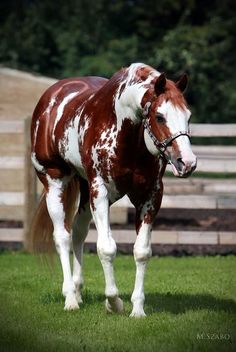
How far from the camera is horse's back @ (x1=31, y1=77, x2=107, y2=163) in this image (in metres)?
8.66

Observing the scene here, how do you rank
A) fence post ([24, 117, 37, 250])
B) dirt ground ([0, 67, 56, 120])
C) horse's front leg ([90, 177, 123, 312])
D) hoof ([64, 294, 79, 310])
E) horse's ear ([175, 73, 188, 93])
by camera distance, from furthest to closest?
dirt ground ([0, 67, 56, 120]) < fence post ([24, 117, 37, 250]) < hoof ([64, 294, 79, 310]) < horse's front leg ([90, 177, 123, 312]) < horse's ear ([175, 73, 188, 93])

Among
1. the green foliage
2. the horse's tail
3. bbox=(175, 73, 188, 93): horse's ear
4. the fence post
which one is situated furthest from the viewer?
the green foliage

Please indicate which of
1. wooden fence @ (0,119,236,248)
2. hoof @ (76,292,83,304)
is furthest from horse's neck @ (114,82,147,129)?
wooden fence @ (0,119,236,248)

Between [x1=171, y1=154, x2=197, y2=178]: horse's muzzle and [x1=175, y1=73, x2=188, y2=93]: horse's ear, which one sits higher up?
[x1=175, y1=73, x2=188, y2=93]: horse's ear

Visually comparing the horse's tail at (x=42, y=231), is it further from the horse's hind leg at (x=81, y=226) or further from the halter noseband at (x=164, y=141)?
the halter noseband at (x=164, y=141)

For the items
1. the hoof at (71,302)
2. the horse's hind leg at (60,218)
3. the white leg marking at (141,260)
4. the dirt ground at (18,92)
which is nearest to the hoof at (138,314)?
the white leg marking at (141,260)

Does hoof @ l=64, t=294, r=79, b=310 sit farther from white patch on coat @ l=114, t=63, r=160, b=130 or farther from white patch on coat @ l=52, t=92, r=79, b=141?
white patch on coat @ l=114, t=63, r=160, b=130

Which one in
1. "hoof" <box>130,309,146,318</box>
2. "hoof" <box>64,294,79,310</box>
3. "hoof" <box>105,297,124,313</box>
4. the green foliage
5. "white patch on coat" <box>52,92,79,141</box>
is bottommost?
the green foliage

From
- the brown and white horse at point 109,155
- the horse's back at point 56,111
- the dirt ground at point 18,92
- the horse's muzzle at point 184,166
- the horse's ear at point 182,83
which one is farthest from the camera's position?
the dirt ground at point 18,92

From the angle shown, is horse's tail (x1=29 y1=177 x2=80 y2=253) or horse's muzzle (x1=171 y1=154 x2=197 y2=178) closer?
horse's muzzle (x1=171 y1=154 x2=197 y2=178)

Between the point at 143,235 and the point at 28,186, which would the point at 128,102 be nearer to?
the point at 143,235

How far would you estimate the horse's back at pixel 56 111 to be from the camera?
341 inches

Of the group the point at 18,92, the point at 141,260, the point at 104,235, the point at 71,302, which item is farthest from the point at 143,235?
the point at 18,92

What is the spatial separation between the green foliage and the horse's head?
22.8 metres
